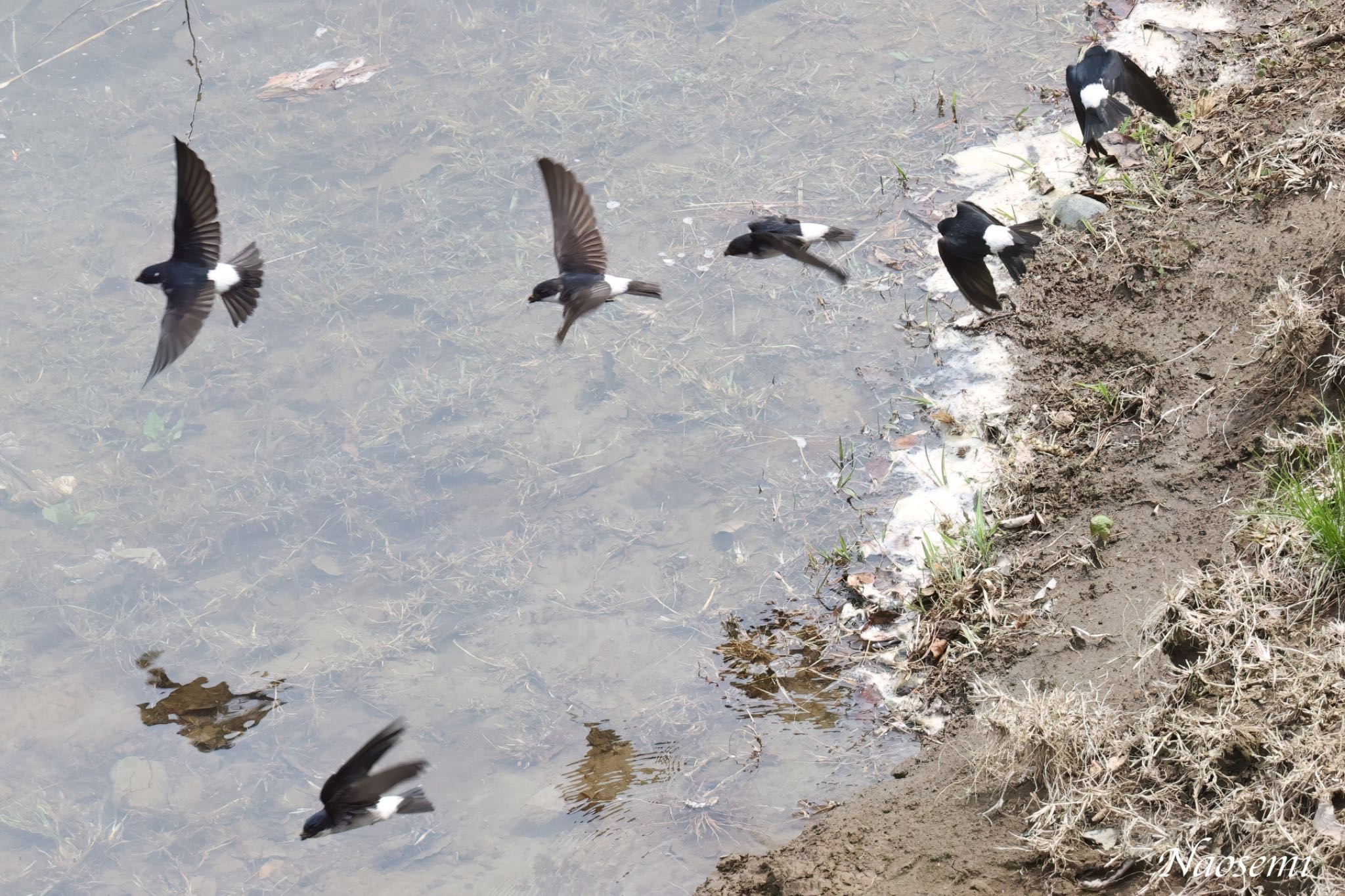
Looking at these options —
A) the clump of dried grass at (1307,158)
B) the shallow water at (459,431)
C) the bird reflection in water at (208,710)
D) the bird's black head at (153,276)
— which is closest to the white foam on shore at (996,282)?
the shallow water at (459,431)

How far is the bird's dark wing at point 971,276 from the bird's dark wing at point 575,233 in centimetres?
145

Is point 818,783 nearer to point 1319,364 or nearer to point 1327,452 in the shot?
point 1327,452

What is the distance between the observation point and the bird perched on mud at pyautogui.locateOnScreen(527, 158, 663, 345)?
181 inches

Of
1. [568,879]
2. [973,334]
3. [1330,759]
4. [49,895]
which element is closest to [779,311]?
[973,334]

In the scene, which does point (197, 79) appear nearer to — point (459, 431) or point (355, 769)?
point (459, 431)

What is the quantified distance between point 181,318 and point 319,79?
2.64 metres

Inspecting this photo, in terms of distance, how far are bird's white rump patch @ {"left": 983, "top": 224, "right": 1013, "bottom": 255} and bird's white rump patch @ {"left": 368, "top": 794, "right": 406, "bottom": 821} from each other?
296 cm

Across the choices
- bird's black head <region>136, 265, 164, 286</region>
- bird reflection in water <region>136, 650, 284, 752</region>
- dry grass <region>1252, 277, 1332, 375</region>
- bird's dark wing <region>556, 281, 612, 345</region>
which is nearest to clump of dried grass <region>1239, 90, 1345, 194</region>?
dry grass <region>1252, 277, 1332, 375</region>

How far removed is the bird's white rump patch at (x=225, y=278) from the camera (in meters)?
4.86

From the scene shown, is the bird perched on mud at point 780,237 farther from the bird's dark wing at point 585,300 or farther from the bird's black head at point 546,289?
the bird's black head at point 546,289

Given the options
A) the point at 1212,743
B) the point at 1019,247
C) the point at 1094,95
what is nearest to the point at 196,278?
the point at 1019,247

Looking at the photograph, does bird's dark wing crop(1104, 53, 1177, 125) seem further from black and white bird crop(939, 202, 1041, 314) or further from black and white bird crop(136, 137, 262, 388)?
black and white bird crop(136, 137, 262, 388)

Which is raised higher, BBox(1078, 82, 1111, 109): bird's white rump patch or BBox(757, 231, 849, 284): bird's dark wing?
BBox(1078, 82, 1111, 109): bird's white rump patch

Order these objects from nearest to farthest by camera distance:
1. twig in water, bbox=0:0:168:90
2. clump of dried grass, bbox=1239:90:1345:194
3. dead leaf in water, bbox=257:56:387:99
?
1. clump of dried grass, bbox=1239:90:1345:194
2. dead leaf in water, bbox=257:56:387:99
3. twig in water, bbox=0:0:168:90
